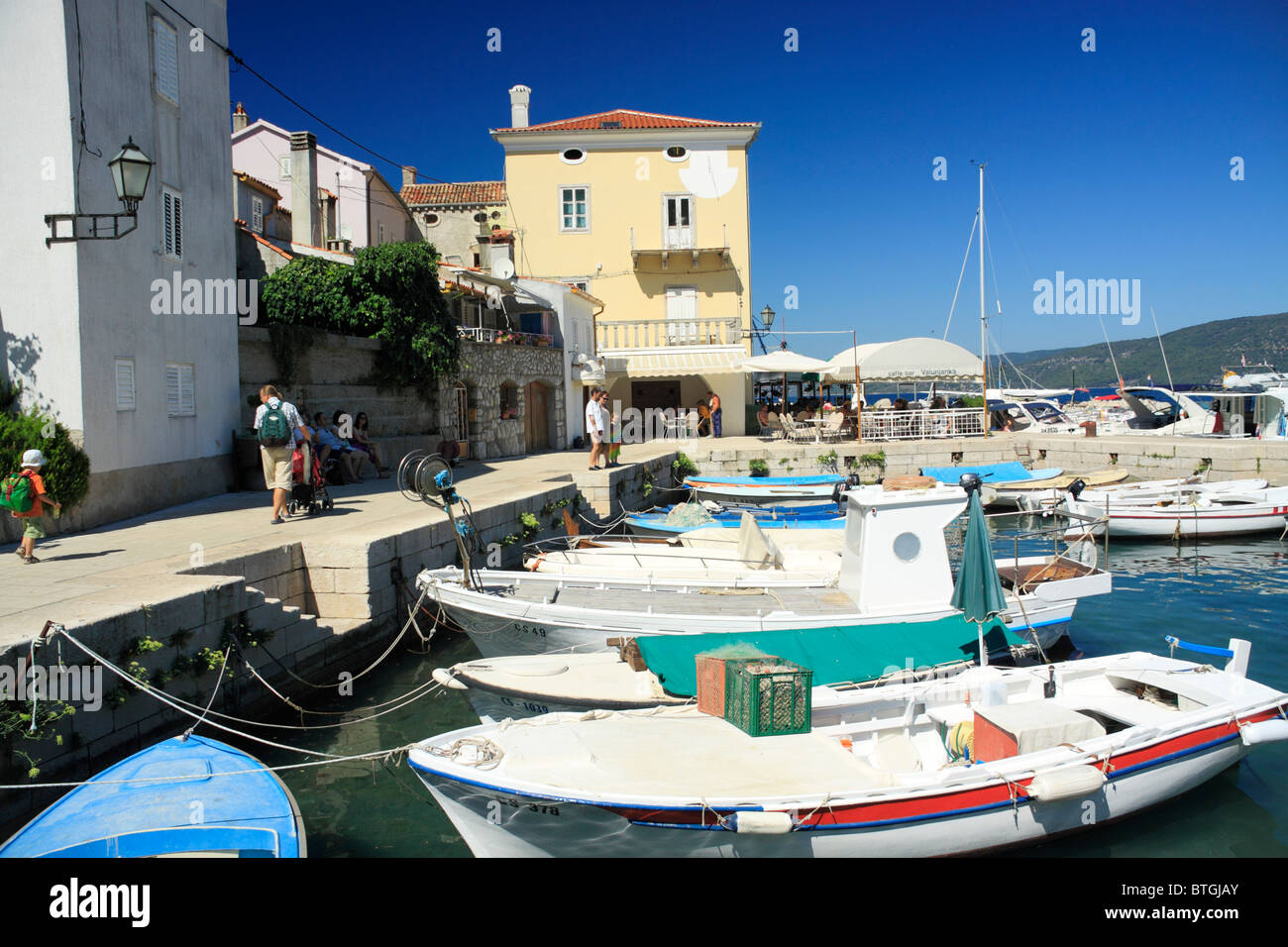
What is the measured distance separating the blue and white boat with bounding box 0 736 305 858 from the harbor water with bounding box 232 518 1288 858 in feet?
4.28

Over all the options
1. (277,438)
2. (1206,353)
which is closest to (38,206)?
(277,438)

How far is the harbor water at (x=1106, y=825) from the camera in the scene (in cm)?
696

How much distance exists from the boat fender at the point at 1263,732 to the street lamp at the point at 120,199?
12831mm

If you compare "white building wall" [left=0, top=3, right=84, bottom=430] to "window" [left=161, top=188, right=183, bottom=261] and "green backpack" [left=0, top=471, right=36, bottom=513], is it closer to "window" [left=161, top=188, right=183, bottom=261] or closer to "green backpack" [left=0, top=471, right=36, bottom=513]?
"window" [left=161, top=188, right=183, bottom=261]

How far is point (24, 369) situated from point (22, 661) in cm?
701

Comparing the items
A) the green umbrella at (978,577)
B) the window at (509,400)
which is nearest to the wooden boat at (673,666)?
the green umbrella at (978,577)

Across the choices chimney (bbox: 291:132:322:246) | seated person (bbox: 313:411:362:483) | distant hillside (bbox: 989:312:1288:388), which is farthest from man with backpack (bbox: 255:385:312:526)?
distant hillside (bbox: 989:312:1288:388)

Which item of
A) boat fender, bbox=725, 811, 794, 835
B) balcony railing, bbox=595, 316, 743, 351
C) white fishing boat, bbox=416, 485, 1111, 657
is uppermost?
balcony railing, bbox=595, 316, 743, 351

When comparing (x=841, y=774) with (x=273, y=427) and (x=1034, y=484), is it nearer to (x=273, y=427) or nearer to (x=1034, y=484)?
(x=273, y=427)

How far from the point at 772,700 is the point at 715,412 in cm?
2763

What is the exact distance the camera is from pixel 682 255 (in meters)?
35.7

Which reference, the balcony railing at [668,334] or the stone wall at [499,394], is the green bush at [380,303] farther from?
the balcony railing at [668,334]

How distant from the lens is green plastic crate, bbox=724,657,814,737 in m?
6.46
